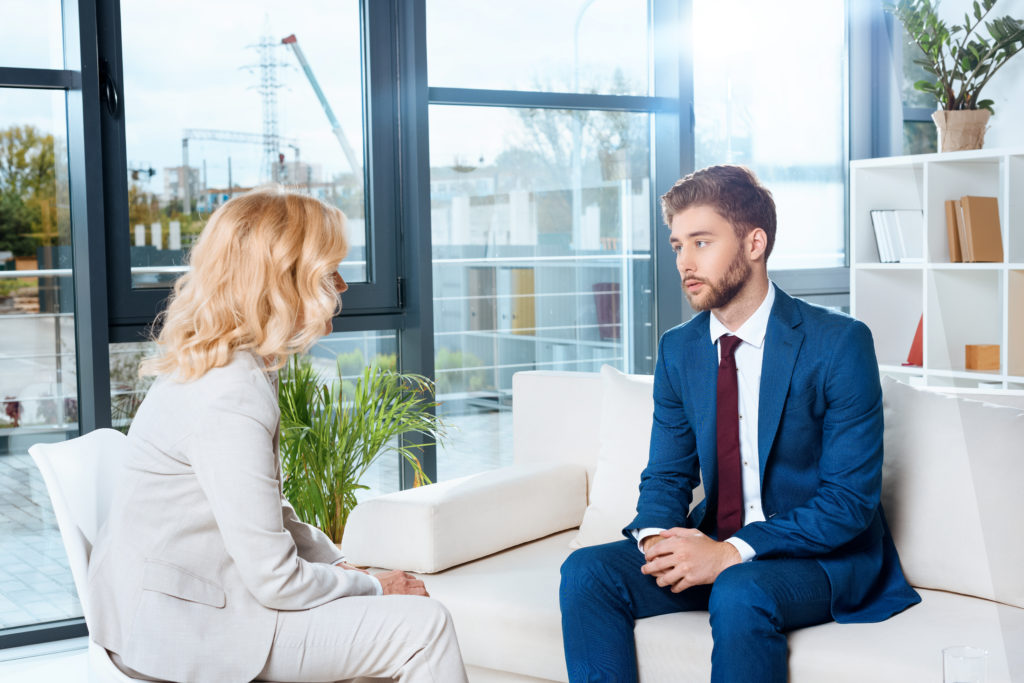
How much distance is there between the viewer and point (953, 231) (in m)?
3.86

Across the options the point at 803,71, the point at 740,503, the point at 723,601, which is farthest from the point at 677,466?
the point at 803,71

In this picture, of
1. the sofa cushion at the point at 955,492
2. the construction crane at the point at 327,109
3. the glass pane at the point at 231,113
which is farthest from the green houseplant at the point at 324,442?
the sofa cushion at the point at 955,492

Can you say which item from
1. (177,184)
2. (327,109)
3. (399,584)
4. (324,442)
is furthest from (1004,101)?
(399,584)

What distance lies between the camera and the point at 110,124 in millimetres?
3295

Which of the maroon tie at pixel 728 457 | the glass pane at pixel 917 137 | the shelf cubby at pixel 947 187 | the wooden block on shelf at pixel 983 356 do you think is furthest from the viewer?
the glass pane at pixel 917 137

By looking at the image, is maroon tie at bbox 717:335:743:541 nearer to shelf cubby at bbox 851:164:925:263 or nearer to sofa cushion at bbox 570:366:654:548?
sofa cushion at bbox 570:366:654:548

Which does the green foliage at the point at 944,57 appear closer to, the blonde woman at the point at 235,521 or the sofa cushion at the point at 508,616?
the sofa cushion at the point at 508,616

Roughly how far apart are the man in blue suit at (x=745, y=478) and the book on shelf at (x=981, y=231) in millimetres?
1867

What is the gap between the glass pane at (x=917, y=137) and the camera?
4.80 meters

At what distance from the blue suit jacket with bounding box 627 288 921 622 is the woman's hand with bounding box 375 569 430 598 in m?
0.57

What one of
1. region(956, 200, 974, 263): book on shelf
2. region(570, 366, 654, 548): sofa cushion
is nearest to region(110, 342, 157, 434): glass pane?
region(570, 366, 654, 548): sofa cushion

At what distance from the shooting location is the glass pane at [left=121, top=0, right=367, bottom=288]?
3400mm

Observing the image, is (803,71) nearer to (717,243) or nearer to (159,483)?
(717,243)

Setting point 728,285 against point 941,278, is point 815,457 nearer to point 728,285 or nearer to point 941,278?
point 728,285
